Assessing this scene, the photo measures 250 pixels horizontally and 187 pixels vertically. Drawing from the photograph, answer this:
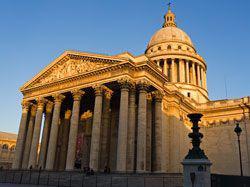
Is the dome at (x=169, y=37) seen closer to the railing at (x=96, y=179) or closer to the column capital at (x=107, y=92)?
the column capital at (x=107, y=92)

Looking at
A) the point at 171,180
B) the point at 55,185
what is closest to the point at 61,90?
the point at 55,185

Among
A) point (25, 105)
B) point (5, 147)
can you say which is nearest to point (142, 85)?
point (25, 105)

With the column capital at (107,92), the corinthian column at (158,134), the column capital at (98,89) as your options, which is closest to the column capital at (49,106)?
the column capital at (98,89)

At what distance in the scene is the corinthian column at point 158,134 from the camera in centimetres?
3266

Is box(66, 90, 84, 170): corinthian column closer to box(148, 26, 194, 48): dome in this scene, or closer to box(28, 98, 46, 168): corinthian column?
box(28, 98, 46, 168): corinthian column

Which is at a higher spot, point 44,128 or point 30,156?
point 44,128

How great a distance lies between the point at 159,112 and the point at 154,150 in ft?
15.9

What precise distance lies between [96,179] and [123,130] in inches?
245

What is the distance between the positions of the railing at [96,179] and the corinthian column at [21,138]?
6173 mm

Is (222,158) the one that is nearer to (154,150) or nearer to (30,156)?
(154,150)

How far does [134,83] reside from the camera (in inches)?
1259

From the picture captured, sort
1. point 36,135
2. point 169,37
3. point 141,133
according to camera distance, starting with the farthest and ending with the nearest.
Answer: point 169,37
point 36,135
point 141,133

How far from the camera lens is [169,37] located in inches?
2601

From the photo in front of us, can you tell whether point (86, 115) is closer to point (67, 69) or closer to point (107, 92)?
point (67, 69)
